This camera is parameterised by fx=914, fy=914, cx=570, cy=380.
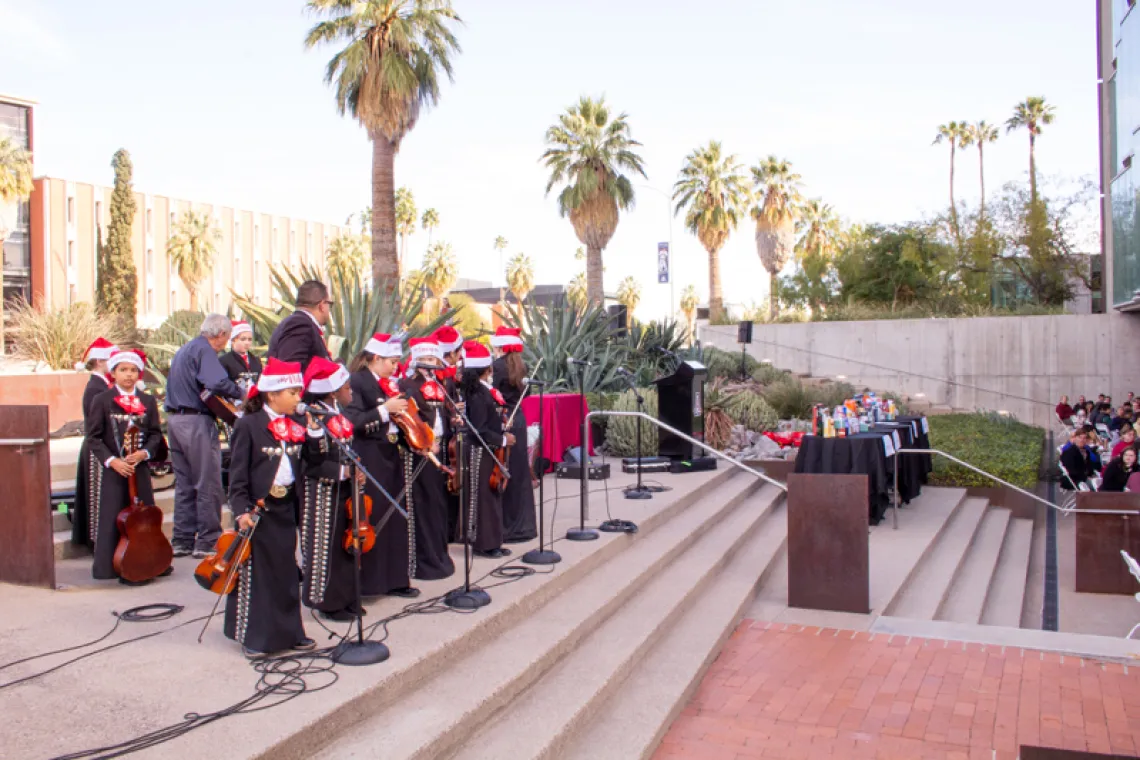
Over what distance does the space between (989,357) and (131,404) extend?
2378cm

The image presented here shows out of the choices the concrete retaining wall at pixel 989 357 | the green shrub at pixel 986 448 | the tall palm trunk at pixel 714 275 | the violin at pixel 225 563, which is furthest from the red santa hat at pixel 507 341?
the tall palm trunk at pixel 714 275

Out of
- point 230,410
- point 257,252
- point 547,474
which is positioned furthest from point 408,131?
point 257,252

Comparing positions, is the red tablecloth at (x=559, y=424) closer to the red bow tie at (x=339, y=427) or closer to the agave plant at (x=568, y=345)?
the agave plant at (x=568, y=345)

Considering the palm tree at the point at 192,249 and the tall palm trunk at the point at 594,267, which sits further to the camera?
the palm tree at the point at 192,249

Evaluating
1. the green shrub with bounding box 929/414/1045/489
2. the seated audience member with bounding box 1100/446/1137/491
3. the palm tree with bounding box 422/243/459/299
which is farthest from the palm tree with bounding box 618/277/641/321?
the seated audience member with bounding box 1100/446/1137/491

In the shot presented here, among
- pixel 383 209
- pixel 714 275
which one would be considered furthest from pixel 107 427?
pixel 714 275

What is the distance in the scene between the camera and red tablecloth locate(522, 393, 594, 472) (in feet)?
37.1

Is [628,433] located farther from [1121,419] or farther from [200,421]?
[1121,419]

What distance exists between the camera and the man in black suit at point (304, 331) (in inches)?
228

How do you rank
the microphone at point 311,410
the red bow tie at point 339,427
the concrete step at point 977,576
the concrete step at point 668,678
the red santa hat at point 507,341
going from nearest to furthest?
1. the microphone at point 311,410
2. the red bow tie at point 339,427
3. the concrete step at point 668,678
4. the red santa hat at point 507,341
5. the concrete step at point 977,576

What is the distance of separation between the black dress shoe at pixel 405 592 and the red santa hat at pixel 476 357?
71.0 inches

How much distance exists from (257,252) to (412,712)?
6042 cm

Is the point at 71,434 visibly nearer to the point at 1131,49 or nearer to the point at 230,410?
the point at 230,410

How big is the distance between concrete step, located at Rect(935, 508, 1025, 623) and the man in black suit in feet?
20.1
